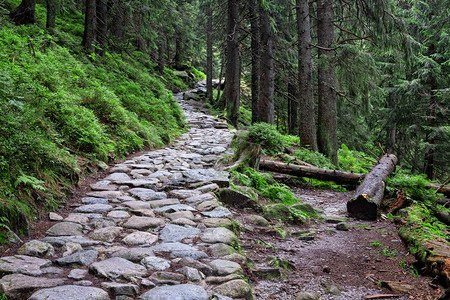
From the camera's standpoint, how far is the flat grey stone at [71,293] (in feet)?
6.38

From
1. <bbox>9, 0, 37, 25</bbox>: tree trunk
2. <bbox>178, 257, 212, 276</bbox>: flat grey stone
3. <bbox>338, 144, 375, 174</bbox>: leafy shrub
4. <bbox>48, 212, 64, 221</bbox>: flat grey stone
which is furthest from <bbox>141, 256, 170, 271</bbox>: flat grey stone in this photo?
<bbox>9, 0, 37, 25</bbox>: tree trunk

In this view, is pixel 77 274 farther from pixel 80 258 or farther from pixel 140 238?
pixel 140 238

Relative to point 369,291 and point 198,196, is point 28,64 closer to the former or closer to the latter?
point 198,196

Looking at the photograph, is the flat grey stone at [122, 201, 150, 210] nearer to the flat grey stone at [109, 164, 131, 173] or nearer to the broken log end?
the flat grey stone at [109, 164, 131, 173]

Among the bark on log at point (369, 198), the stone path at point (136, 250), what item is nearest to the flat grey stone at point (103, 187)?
the stone path at point (136, 250)

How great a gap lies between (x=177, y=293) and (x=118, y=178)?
3.65 meters

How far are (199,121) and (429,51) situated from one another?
12003 millimetres

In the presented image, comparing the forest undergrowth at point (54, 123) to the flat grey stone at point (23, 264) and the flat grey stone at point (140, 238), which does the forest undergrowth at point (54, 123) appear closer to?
the flat grey stone at point (23, 264)

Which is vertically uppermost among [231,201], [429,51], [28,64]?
[429,51]

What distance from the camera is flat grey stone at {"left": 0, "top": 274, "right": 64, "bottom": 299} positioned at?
196 cm

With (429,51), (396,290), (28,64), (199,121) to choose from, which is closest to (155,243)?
(396,290)

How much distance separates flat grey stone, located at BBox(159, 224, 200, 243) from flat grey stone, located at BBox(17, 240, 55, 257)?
1.04m

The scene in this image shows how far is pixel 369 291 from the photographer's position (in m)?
2.98

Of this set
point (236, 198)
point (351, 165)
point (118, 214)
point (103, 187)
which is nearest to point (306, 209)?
point (236, 198)
